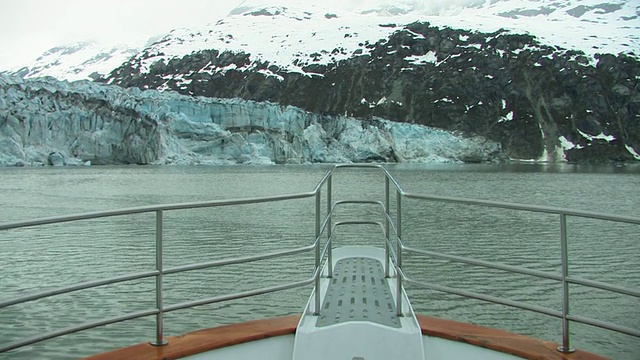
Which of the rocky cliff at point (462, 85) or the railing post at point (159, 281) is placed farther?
the rocky cliff at point (462, 85)

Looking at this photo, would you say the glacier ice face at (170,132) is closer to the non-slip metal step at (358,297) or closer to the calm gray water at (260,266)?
the calm gray water at (260,266)

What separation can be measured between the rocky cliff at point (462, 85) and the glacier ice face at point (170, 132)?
3875 cm

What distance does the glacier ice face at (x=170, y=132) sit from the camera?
181ft

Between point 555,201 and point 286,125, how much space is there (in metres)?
48.1

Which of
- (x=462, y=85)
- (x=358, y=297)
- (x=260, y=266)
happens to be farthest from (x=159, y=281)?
(x=462, y=85)

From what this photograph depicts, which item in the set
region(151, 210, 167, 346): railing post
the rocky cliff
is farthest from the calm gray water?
the rocky cliff

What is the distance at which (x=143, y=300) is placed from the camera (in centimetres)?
900

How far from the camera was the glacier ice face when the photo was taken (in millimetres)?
55188

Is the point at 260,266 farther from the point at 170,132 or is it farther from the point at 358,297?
the point at 170,132

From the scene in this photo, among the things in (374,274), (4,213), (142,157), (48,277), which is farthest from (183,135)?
(374,274)

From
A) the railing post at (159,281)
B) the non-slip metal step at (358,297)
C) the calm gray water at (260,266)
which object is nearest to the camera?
the railing post at (159,281)

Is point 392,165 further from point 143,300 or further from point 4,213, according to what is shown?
point 143,300

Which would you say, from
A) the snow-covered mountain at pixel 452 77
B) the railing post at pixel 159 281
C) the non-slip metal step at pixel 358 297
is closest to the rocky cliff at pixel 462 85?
the snow-covered mountain at pixel 452 77

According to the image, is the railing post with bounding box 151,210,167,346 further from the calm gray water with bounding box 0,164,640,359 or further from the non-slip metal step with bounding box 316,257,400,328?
the calm gray water with bounding box 0,164,640,359
